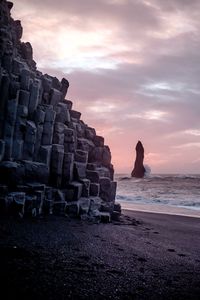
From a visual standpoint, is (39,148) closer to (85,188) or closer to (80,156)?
(80,156)

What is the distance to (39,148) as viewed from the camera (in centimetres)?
1284

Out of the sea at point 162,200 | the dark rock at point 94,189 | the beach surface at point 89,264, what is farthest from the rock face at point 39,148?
the sea at point 162,200

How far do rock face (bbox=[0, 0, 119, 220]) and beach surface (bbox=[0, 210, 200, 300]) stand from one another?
1.70 metres

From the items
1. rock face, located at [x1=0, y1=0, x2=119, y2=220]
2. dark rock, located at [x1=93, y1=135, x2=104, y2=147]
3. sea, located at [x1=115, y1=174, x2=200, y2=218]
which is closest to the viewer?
rock face, located at [x1=0, y1=0, x2=119, y2=220]

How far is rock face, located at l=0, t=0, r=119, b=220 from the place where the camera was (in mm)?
11523

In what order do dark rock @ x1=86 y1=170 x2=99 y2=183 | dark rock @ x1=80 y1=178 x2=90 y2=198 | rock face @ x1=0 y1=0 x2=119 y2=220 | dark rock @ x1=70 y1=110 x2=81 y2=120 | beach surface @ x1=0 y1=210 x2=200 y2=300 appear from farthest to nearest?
dark rock @ x1=70 y1=110 x2=81 y2=120, dark rock @ x1=86 y1=170 x2=99 y2=183, dark rock @ x1=80 y1=178 x2=90 y2=198, rock face @ x1=0 y1=0 x2=119 y2=220, beach surface @ x1=0 y1=210 x2=200 y2=300

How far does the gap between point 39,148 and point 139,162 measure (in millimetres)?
84968

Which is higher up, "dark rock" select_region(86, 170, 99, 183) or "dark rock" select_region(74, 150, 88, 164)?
"dark rock" select_region(74, 150, 88, 164)

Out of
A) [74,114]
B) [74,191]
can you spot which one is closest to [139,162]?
[74,114]

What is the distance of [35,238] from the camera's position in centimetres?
788

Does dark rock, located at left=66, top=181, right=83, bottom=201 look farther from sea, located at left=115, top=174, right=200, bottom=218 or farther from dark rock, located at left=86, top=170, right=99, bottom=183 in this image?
sea, located at left=115, top=174, right=200, bottom=218

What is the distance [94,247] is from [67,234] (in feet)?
4.59

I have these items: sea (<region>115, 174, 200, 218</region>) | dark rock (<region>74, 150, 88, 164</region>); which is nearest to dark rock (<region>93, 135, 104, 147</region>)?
dark rock (<region>74, 150, 88, 164</region>)

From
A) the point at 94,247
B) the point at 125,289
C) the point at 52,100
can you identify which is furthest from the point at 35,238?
the point at 52,100
